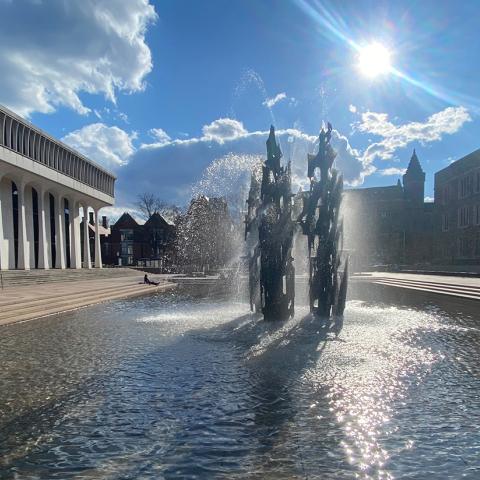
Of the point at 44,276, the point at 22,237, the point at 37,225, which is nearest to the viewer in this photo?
the point at 44,276

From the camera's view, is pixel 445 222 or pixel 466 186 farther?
pixel 445 222

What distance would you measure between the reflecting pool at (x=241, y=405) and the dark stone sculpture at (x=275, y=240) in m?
2.41

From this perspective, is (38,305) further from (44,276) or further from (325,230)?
(44,276)

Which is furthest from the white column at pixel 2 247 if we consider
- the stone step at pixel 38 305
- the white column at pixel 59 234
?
the stone step at pixel 38 305

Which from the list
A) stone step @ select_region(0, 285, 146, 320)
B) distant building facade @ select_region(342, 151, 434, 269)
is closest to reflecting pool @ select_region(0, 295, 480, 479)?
stone step @ select_region(0, 285, 146, 320)

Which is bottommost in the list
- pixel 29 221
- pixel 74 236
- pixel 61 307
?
pixel 61 307

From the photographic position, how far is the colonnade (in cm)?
4700

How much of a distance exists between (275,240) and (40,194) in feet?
150

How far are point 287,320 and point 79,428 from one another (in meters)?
8.66

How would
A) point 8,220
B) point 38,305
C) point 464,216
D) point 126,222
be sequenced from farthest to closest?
1. point 126,222
2. point 464,216
3. point 8,220
4. point 38,305

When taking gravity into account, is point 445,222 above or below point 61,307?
above

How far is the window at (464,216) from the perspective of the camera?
5953cm

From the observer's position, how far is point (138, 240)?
9375cm

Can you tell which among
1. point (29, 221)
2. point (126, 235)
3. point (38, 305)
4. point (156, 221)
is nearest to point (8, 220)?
point (29, 221)
